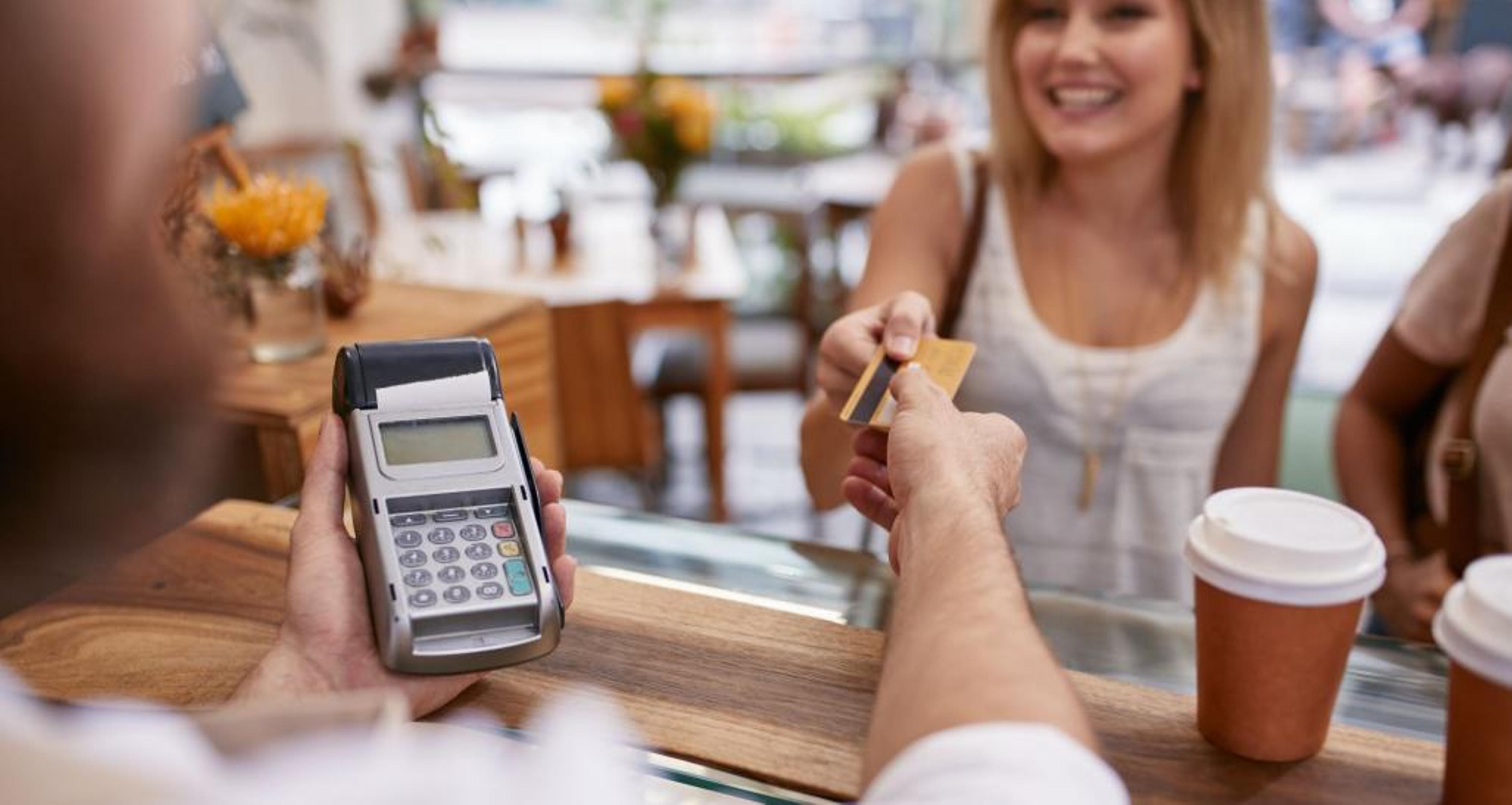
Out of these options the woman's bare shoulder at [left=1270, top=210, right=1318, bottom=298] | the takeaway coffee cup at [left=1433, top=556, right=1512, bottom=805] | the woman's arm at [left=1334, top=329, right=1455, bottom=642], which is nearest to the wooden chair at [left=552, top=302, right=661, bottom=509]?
the woman's bare shoulder at [left=1270, top=210, right=1318, bottom=298]

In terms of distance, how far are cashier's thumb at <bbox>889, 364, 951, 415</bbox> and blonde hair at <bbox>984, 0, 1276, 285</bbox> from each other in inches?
34.6

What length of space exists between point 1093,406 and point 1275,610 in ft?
3.16

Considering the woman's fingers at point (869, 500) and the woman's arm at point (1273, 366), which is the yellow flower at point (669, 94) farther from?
the woman's fingers at point (869, 500)

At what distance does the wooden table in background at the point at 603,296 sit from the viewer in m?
3.25

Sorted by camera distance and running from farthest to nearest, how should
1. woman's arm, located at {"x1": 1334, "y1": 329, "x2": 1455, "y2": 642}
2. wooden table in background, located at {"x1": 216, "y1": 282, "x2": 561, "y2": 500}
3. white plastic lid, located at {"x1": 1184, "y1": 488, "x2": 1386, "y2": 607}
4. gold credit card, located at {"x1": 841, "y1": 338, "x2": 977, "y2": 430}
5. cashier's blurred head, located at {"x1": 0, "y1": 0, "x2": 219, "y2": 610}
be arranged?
woman's arm, located at {"x1": 1334, "y1": 329, "x2": 1455, "y2": 642}, wooden table in background, located at {"x1": 216, "y1": 282, "x2": 561, "y2": 500}, gold credit card, located at {"x1": 841, "y1": 338, "x2": 977, "y2": 430}, white plastic lid, located at {"x1": 1184, "y1": 488, "x2": 1386, "y2": 607}, cashier's blurred head, located at {"x1": 0, "y1": 0, "x2": 219, "y2": 610}

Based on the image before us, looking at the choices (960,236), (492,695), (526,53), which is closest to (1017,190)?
(960,236)

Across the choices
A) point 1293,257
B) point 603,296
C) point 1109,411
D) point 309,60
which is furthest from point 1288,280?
point 309,60

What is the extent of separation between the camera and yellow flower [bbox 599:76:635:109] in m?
3.55

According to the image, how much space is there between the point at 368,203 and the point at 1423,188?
6.53 m

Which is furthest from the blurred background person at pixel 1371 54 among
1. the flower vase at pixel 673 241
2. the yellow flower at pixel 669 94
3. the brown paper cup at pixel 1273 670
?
the brown paper cup at pixel 1273 670

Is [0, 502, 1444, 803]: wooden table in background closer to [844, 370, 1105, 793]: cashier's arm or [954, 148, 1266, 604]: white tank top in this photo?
[844, 370, 1105, 793]: cashier's arm

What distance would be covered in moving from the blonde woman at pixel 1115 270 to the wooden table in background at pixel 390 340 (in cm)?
43

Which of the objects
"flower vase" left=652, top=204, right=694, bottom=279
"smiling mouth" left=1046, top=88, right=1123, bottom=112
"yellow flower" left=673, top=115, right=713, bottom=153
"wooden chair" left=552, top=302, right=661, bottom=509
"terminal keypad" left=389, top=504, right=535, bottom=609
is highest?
"smiling mouth" left=1046, top=88, right=1123, bottom=112

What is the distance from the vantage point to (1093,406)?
1.69 metres
